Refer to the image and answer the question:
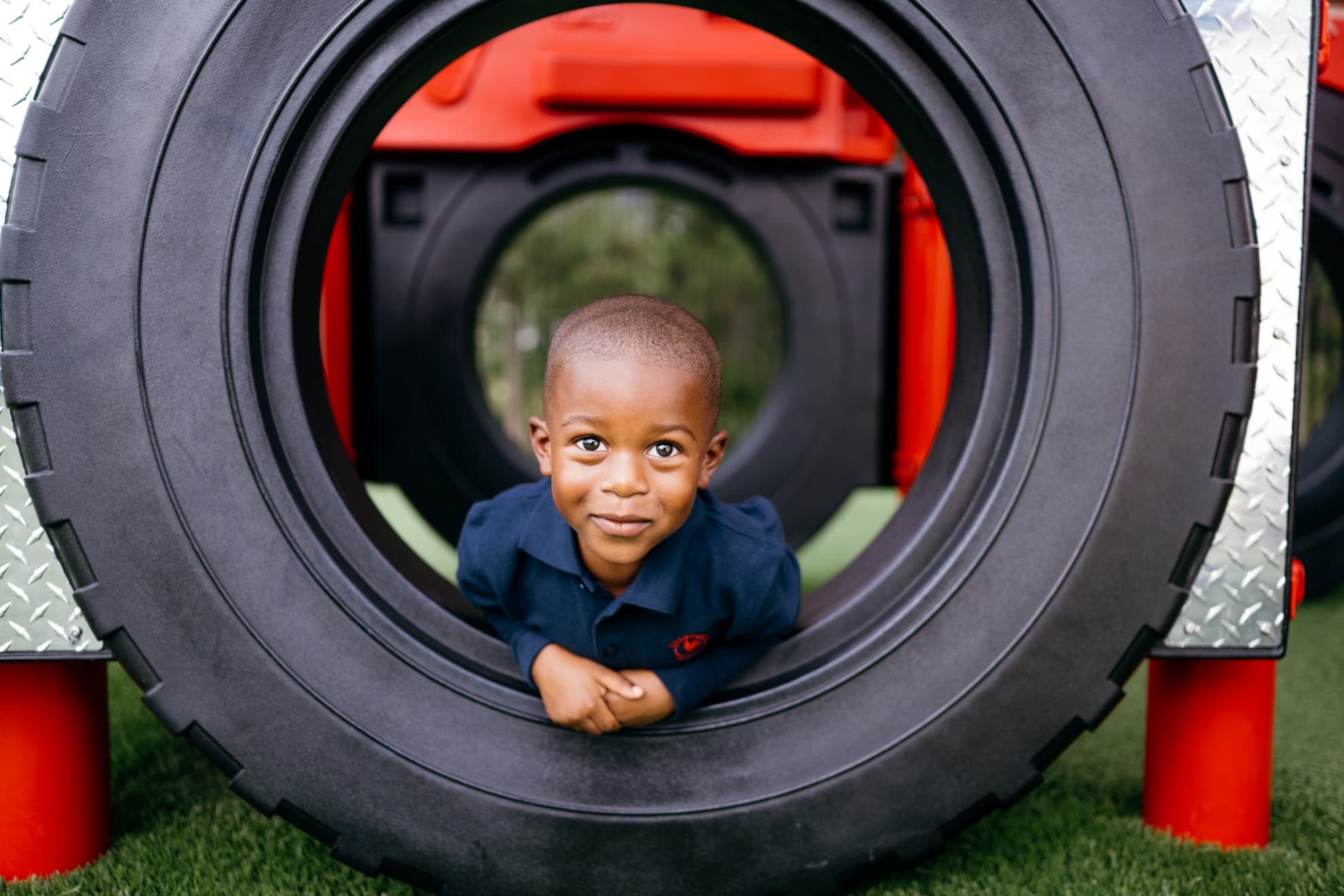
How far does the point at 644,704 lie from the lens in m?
0.85

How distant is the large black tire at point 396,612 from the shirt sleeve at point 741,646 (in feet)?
0.09

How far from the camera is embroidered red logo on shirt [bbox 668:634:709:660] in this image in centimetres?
90

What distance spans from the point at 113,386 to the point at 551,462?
1.27ft

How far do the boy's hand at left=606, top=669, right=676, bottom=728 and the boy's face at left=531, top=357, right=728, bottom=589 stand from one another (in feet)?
0.39

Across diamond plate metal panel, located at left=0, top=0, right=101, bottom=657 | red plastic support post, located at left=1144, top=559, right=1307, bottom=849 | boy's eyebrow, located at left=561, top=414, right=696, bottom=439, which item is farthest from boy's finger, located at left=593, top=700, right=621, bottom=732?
red plastic support post, located at left=1144, top=559, right=1307, bottom=849

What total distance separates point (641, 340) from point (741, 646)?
1.09 ft

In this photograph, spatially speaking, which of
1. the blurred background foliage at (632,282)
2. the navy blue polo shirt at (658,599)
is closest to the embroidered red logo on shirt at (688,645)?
the navy blue polo shirt at (658,599)

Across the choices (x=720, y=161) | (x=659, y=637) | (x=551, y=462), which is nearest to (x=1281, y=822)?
(x=659, y=637)

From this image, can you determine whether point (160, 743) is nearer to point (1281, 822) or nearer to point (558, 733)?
point (558, 733)

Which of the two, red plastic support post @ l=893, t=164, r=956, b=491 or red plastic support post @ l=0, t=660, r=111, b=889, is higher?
red plastic support post @ l=893, t=164, r=956, b=491

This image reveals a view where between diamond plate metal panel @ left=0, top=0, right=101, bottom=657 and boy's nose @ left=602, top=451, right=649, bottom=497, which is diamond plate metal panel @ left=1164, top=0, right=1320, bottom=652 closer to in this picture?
boy's nose @ left=602, top=451, right=649, bottom=497

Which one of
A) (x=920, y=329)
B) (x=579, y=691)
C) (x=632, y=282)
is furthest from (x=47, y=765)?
(x=632, y=282)

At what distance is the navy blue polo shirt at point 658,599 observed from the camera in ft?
2.93

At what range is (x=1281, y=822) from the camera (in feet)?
3.58
